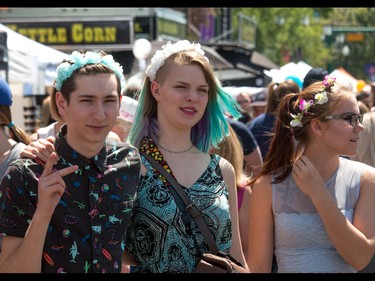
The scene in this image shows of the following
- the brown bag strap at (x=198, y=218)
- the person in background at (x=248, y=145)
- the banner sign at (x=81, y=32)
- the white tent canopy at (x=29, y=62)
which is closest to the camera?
the brown bag strap at (x=198, y=218)

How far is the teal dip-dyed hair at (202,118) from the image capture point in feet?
13.8

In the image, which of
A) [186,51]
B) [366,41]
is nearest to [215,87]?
[186,51]

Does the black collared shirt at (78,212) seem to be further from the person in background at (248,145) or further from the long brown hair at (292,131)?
the person in background at (248,145)

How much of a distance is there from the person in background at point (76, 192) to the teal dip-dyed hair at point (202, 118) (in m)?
0.44

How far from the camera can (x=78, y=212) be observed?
11.8 ft

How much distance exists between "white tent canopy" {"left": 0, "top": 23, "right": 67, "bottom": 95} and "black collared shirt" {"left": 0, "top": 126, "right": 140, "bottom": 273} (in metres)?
6.73

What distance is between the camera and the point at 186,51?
4.22m

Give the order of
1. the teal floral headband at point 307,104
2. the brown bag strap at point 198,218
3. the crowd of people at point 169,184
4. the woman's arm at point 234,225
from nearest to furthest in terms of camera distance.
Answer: the crowd of people at point 169,184 < the brown bag strap at point 198,218 < the woman's arm at point 234,225 < the teal floral headband at point 307,104

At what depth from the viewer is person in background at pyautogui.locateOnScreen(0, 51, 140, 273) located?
3445 mm

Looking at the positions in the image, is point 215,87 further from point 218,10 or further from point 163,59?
point 218,10

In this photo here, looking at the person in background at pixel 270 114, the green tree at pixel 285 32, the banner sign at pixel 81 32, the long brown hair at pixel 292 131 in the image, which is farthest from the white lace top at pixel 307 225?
the green tree at pixel 285 32

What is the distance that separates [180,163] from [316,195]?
67cm

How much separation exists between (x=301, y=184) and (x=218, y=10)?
113 feet

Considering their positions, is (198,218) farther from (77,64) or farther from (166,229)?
(77,64)
